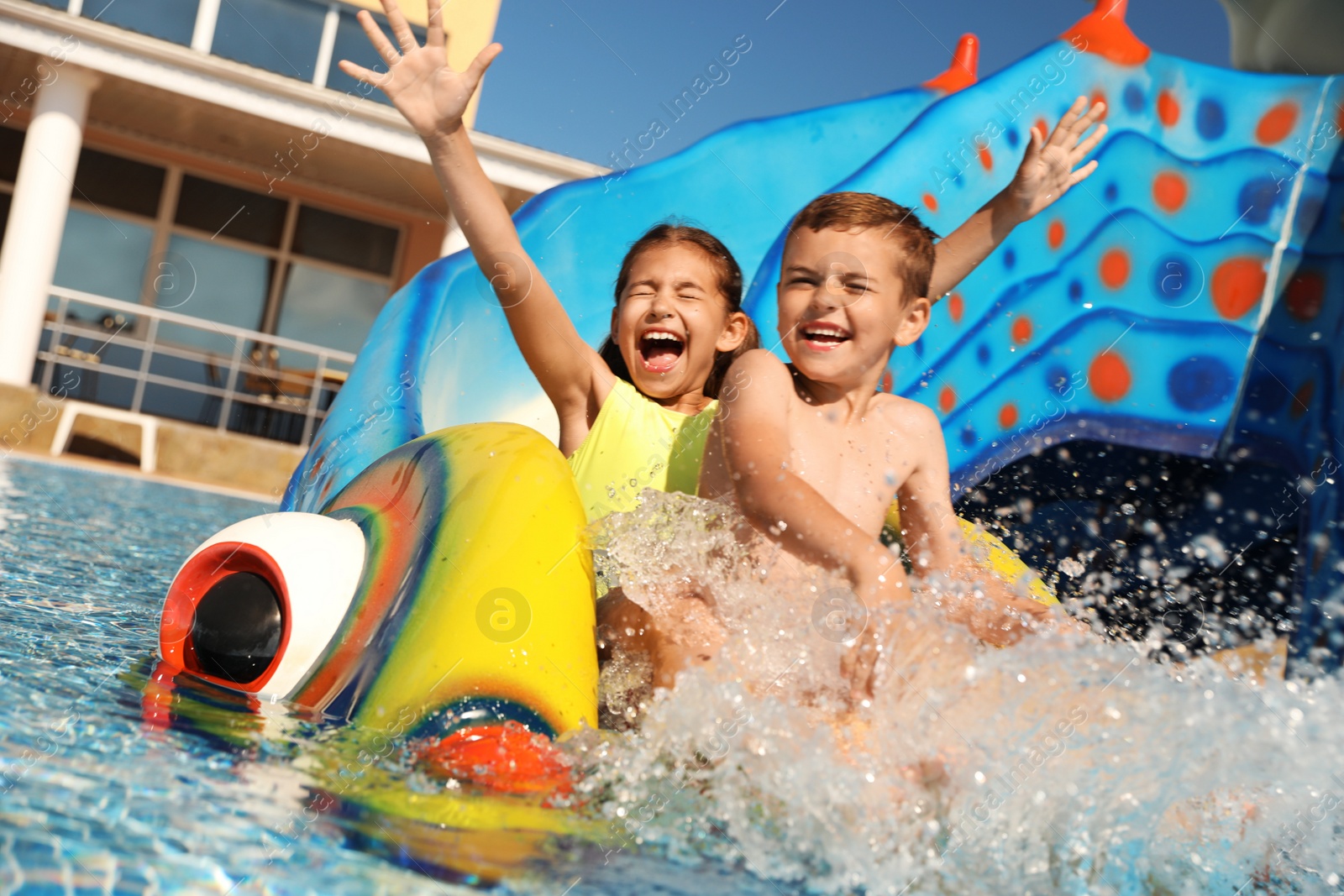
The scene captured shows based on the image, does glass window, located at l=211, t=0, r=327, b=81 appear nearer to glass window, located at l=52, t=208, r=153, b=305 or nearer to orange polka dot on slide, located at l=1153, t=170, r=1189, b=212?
glass window, located at l=52, t=208, r=153, b=305

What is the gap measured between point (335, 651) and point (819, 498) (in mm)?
747

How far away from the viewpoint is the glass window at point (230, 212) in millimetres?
9133

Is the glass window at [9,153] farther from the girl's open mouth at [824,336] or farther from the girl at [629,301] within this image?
the girl's open mouth at [824,336]

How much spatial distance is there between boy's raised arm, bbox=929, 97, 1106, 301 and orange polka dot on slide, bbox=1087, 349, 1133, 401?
1451 millimetres

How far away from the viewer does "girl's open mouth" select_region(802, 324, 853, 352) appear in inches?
68.7

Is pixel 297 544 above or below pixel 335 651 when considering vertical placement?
above

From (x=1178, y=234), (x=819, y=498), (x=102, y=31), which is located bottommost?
(x=819, y=498)

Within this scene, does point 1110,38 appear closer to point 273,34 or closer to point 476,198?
point 476,198

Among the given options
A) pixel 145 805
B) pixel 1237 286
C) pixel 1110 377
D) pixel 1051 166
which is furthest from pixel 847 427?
pixel 1237 286

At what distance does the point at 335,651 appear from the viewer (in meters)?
1.54

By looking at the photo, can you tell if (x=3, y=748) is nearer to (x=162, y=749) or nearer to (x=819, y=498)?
(x=162, y=749)

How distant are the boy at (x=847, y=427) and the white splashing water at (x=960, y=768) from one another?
3.9 inches

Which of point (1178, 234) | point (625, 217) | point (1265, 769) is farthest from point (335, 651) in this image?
point (1178, 234)

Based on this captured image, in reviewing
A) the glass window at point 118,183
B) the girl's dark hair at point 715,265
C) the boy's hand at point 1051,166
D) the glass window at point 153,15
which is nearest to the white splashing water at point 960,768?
the girl's dark hair at point 715,265
